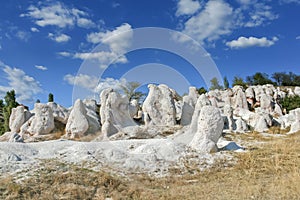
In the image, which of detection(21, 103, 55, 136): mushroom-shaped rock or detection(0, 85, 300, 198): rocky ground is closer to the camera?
detection(0, 85, 300, 198): rocky ground

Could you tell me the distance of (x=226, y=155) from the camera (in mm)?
9711

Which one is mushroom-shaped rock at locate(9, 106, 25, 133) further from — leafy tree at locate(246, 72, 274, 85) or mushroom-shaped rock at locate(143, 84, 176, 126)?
leafy tree at locate(246, 72, 274, 85)

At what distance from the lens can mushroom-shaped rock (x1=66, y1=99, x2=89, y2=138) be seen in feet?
54.5

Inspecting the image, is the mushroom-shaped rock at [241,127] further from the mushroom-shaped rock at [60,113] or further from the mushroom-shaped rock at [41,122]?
the mushroom-shaped rock at [41,122]

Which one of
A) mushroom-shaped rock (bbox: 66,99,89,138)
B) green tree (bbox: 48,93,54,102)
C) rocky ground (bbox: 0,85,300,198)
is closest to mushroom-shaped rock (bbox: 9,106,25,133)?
rocky ground (bbox: 0,85,300,198)

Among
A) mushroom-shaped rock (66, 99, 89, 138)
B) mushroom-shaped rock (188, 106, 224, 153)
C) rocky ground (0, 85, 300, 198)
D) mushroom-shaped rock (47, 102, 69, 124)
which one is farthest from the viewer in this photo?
mushroom-shaped rock (47, 102, 69, 124)

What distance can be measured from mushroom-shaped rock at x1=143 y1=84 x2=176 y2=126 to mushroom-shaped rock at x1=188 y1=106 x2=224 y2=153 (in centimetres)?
788

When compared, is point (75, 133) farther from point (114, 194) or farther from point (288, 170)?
point (288, 170)

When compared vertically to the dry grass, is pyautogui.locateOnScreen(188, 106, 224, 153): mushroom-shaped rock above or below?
above

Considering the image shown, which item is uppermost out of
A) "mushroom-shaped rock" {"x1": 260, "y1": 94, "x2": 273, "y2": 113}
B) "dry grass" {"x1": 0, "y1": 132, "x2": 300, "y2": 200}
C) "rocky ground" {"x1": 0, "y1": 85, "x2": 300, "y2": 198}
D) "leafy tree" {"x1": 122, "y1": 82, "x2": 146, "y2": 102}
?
"leafy tree" {"x1": 122, "y1": 82, "x2": 146, "y2": 102}

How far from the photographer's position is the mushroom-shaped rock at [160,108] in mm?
18672

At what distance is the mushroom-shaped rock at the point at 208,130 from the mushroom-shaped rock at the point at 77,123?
819 cm

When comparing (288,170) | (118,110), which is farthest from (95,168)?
(118,110)

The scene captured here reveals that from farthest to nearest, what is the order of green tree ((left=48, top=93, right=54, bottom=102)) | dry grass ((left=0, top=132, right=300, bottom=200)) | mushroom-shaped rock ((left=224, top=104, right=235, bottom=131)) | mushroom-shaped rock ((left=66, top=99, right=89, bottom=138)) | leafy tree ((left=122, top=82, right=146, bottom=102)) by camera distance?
leafy tree ((left=122, top=82, right=146, bottom=102))
green tree ((left=48, top=93, right=54, bottom=102))
mushroom-shaped rock ((left=224, top=104, right=235, bottom=131))
mushroom-shaped rock ((left=66, top=99, right=89, bottom=138))
dry grass ((left=0, top=132, right=300, bottom=200))
